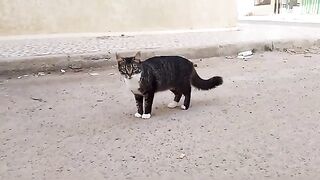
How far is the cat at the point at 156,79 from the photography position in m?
3.09

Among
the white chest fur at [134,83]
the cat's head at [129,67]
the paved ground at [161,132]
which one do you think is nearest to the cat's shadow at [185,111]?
the paved ground at [161,132]

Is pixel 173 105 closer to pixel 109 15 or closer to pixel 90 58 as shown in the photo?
pixel 90 58

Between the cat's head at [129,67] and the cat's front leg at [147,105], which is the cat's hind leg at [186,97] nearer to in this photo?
the cat's front leg at [147,105]

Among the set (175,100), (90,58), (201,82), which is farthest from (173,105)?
(90,58)

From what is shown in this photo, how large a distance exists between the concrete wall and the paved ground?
3317 mm

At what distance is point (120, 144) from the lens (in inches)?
106

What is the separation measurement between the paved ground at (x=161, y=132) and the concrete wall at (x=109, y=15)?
10.9 ft

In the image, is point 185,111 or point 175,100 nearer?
point 185,111

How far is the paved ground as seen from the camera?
90.8 inches

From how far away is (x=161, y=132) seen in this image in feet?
9.52

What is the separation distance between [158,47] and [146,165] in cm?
388

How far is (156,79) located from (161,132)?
0.48 meters

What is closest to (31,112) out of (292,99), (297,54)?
(292,99)

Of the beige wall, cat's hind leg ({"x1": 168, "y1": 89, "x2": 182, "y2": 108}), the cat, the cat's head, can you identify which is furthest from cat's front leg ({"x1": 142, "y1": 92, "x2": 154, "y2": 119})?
the beige wall
